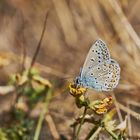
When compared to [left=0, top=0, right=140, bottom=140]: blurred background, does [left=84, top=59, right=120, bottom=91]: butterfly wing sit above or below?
A: below

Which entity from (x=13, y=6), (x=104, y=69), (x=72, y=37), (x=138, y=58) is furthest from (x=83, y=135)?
(x=13, y=6)

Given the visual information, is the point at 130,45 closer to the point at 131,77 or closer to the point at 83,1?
the point at 131,77

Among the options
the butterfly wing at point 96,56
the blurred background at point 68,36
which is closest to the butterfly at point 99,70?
the butterfly wing at point 96,56

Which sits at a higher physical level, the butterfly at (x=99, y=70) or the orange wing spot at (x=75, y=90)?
the butterfly at (x=99, y=70)

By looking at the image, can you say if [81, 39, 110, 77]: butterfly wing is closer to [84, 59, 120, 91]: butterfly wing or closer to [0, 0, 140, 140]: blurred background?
[84, 59, 120, 91]: butterfly wing

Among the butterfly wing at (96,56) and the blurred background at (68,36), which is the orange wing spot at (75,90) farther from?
the blurred background at (68,36)

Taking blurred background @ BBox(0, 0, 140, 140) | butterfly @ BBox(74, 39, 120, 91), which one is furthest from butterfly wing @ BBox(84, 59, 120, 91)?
blurred background @ BBox(0, 0, 140, 140)

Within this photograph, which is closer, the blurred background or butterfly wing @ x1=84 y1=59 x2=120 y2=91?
butterfly wing @ x1=84 y1=59 x2=120 y2=91

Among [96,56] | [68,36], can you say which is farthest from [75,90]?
[68,36]
